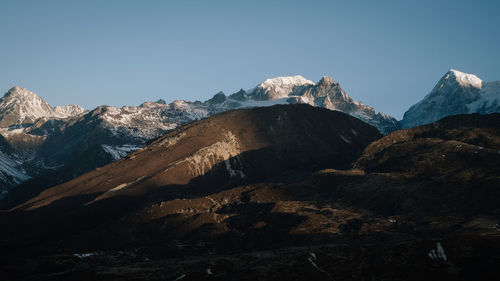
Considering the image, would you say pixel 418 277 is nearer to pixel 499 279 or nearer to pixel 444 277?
pixel 444 277

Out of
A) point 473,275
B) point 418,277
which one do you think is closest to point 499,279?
point 473,275

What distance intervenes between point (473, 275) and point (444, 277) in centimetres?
1101

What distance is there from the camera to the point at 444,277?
7712 inches

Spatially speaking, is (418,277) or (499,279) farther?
(418,277)

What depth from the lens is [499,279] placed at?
18125 centimetres

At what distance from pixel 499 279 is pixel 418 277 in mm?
30698

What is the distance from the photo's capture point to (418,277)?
654ft

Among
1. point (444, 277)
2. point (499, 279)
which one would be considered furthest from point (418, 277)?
point (499, 279)

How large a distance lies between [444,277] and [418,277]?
10.1m

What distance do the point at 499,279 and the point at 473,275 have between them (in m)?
11.3

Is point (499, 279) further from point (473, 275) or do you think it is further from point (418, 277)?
point (418, 277)

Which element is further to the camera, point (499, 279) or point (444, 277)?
point (444, 277)

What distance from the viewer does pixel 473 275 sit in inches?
7530
